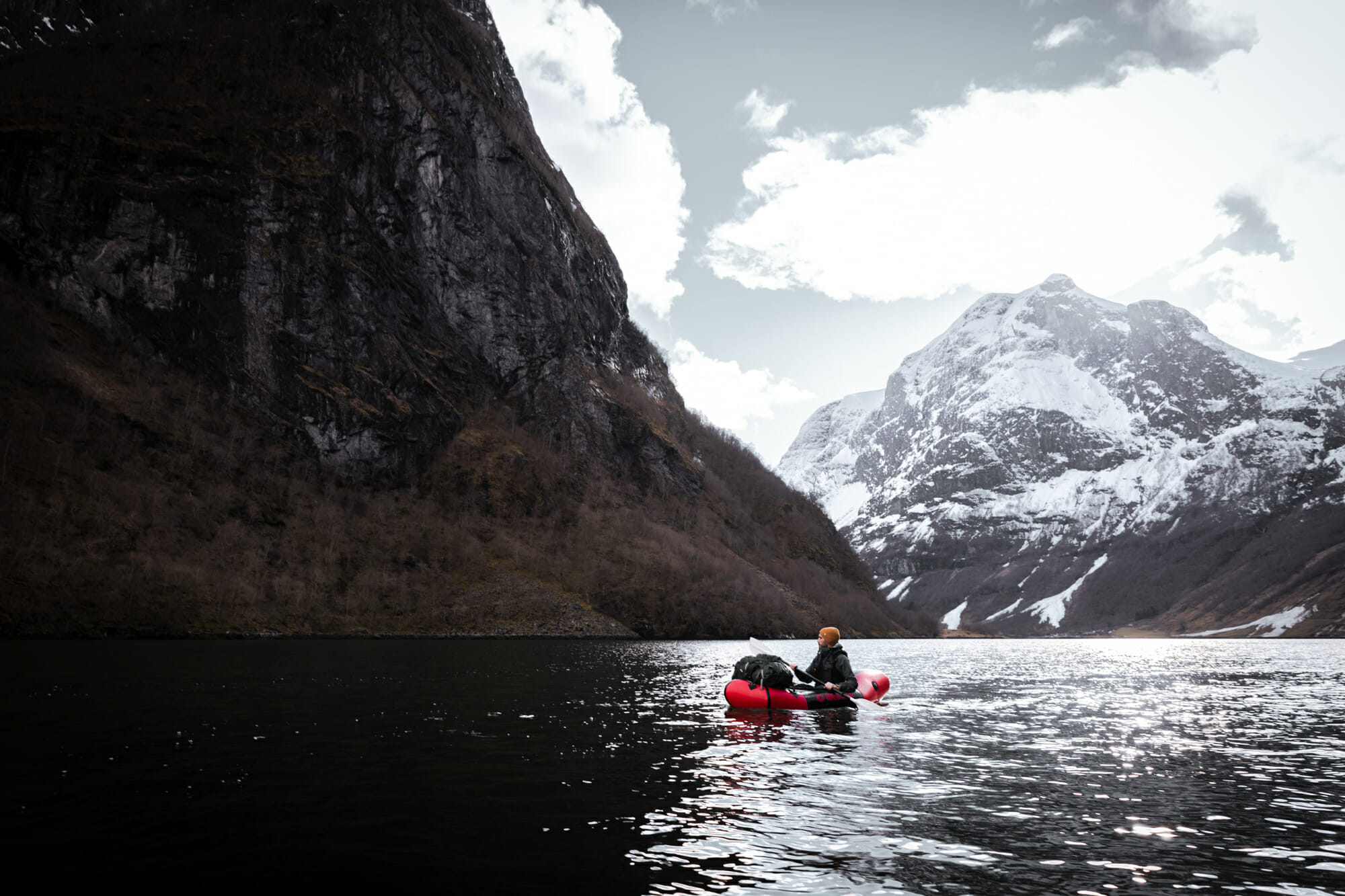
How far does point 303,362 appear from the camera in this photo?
5571 inches

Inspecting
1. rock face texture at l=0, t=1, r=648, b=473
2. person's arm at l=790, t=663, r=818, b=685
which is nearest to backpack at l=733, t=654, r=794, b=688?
person's arm at l=790, t=663, r=818, b=685

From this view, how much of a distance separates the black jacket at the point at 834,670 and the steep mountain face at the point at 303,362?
272 feet

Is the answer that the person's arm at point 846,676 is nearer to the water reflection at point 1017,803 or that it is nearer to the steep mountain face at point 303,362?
the water reflection at point 1017,803

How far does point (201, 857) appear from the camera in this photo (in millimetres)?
11469

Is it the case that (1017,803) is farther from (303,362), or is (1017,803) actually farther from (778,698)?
(303,362)

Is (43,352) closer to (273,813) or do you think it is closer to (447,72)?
(447,72)

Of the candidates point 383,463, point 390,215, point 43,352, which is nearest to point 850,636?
point 383,463

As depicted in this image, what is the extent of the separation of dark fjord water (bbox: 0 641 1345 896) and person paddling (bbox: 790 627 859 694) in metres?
2.15

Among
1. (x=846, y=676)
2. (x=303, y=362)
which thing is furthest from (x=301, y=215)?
(x=846, y=676)

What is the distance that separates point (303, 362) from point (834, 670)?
440 feet

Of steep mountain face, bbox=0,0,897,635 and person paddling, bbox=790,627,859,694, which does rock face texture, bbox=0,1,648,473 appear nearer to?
steep mountain face, bbox=0,0,897,635

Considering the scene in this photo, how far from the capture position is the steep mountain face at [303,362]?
104938 millimetres

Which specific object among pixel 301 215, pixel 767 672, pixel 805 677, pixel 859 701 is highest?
pixel 301 215

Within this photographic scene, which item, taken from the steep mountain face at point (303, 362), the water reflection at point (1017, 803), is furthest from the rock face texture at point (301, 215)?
the water reflection at point (1017, 803)
